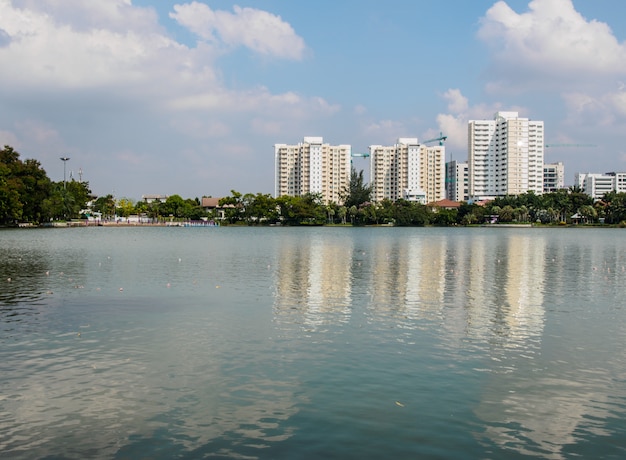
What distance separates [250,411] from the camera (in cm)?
1168

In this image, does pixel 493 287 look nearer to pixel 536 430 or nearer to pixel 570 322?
pixel 570 322

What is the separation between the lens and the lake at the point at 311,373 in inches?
406

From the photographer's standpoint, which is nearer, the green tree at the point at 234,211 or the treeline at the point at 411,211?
the treeline at the point at 411,211

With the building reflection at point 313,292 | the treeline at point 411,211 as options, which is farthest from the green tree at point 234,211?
the building reflection at point 313,292

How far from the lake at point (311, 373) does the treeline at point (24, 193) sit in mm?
93608

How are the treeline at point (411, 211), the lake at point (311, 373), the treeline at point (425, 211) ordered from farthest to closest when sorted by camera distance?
the treeline at point (425, 211), the treeline at point (411, 211), the lake at point (311, 373)

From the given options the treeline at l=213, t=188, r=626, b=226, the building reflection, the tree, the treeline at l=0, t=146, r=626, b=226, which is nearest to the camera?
the building reflection

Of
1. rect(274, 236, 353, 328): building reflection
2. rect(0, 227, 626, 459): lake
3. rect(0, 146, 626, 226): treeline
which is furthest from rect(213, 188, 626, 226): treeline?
rect(0, 227, 626, 459): lake

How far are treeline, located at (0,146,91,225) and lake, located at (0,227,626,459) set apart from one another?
93608mm

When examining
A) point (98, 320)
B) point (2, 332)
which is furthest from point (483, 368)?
point (2, 332)

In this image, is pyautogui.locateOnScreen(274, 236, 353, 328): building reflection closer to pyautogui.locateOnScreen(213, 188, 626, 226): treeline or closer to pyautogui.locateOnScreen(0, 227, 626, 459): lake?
pyautogui.locateOnScreen(0, 227, 626, 459): lake

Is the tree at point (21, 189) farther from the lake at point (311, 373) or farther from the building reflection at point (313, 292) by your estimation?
the lake at point (311, 373)

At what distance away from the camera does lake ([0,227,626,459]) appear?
10.3m

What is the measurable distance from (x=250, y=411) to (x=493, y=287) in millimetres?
21909
